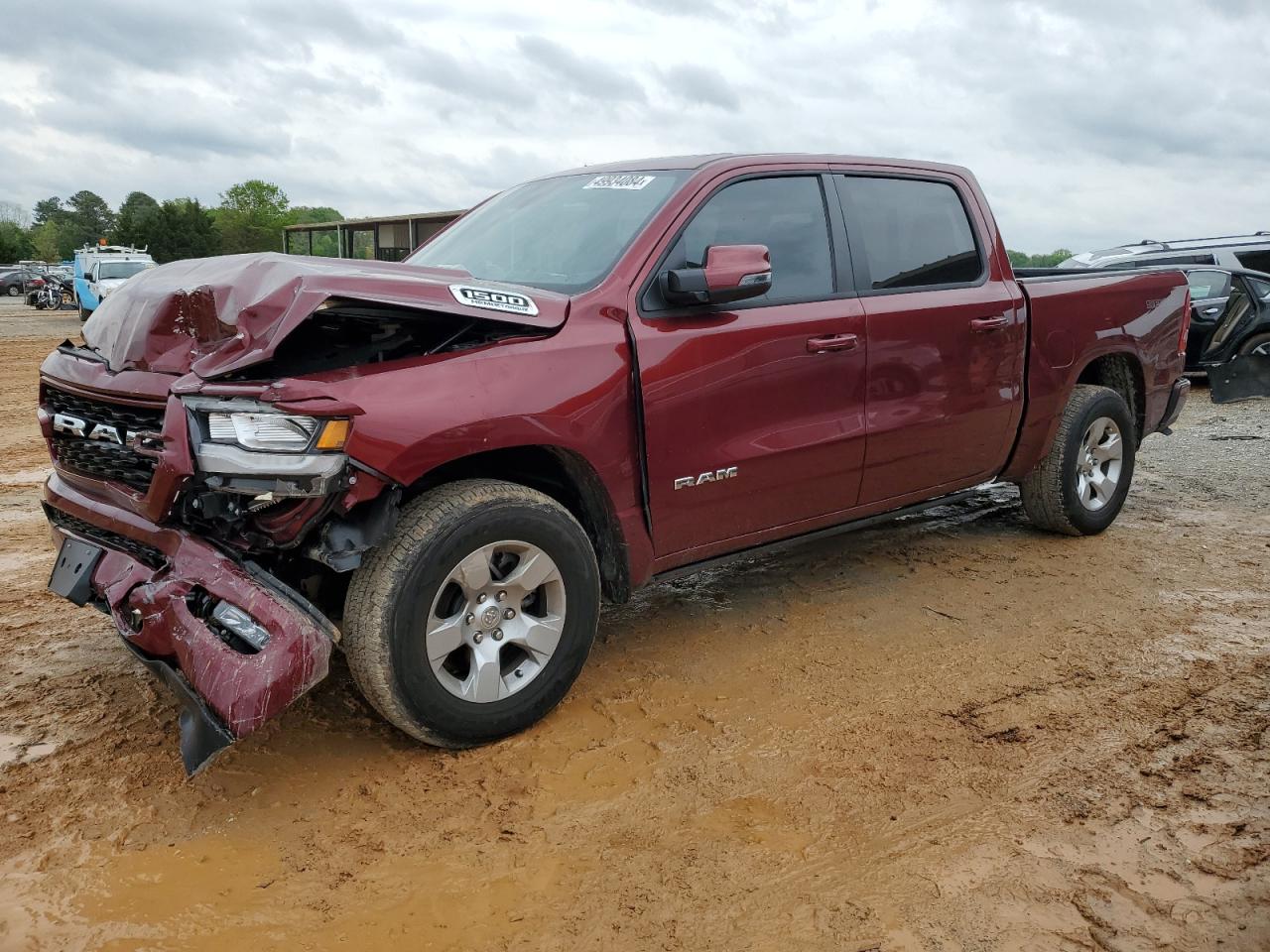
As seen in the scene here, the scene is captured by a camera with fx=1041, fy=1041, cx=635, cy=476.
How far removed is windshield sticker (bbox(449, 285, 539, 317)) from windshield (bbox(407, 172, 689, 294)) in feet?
1.10

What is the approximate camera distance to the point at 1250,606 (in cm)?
473

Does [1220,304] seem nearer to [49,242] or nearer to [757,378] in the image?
[757,378]

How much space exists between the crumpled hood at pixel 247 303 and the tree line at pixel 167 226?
24770 mm

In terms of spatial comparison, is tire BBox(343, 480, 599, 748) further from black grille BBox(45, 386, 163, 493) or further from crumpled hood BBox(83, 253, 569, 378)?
black grille BBox(45, 386, 163, 493)

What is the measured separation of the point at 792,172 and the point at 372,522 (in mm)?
2319

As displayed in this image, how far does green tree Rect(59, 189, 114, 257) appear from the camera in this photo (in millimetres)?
99750

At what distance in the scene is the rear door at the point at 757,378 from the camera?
3.66 m

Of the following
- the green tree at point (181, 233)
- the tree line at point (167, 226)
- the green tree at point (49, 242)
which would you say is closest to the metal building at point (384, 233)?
the tree line at point (167, 226)

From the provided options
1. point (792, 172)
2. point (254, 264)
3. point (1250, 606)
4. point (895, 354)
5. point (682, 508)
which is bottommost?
point (1250, 606)

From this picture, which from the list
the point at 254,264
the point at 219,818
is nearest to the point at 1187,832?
the point at 219,818

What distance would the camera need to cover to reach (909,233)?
184 inches

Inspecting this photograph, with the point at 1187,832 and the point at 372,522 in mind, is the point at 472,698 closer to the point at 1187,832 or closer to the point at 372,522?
the point at 372,522

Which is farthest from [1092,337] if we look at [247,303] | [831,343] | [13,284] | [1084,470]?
[13,284]

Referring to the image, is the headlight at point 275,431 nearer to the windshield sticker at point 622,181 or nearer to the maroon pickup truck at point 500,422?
the maroon pickup truck at point 500,422
